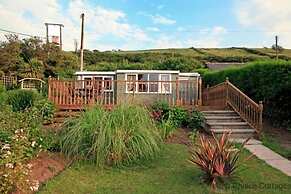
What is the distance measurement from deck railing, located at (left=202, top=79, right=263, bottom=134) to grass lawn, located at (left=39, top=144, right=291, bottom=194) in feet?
13.1

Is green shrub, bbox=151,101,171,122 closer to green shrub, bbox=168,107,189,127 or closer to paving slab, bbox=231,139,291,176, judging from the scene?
green shrub, bbox=168,107,189,127

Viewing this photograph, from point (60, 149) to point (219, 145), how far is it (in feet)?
10.9

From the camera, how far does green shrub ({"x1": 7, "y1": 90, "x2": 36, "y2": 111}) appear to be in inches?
538

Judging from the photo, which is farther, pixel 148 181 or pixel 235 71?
pixel 235 71

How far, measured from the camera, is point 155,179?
6738 millimetres

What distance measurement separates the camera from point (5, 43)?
37.7 m

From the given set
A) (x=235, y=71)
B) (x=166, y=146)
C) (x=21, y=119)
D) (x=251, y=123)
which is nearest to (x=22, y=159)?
(x=21, y=119)

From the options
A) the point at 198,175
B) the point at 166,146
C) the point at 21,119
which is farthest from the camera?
the point at 166,146

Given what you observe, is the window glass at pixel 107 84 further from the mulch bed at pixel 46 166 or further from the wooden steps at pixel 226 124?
the mulch bed at pixel 46 166

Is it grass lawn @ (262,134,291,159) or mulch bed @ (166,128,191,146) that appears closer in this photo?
grass lawn @ (262,134,291,159)

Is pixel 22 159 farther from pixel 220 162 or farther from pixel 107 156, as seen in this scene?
pixel 220 162

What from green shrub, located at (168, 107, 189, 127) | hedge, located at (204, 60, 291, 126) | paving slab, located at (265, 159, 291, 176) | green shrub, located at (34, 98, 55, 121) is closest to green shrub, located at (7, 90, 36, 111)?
green shrub, located at (34, 98, 55, 121)

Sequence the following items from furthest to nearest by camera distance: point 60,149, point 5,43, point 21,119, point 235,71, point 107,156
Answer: point 5,43 → point 235,71 → point 21,119 → point 60,149 → point 107,156

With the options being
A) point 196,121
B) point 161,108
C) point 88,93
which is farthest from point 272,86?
point 88,93
